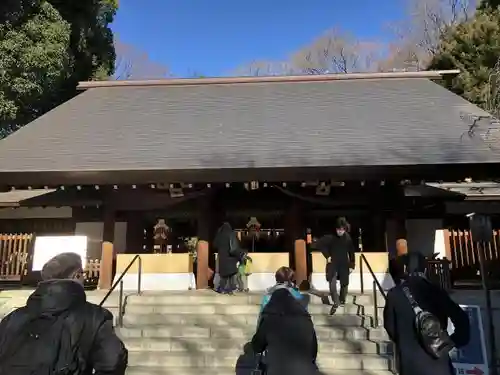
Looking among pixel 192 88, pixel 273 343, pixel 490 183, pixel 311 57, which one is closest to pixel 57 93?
pixel 192 88

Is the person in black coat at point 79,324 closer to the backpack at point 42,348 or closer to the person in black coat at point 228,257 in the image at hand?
the backpack at point 42,348

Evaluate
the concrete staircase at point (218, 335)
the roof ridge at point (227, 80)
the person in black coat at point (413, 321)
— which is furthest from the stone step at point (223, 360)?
the roof ridge at point (227, 80)

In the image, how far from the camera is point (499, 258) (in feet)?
31.4

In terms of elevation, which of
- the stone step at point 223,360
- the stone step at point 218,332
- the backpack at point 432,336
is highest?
the backpack at point 432,336

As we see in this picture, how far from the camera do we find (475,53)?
1834 centimetres

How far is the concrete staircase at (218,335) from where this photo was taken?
5.93 meters

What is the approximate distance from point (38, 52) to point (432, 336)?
13.5 metres

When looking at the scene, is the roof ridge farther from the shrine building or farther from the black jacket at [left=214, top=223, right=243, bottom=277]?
the black jacket at [left=214, top=223, right=243, bottom=277]

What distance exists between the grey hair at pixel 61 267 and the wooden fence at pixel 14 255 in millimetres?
8796

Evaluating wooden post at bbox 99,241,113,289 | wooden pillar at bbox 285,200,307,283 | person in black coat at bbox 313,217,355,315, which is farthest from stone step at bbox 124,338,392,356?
wooden post at bbox 99,241,113,289

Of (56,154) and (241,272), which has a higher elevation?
(56,154)

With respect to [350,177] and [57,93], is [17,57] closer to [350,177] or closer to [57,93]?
[57,93]

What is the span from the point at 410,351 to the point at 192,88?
1202 cm

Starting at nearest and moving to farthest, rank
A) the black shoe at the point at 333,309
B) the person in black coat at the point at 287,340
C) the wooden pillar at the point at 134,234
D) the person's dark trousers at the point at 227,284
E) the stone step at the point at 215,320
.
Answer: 1. the person in black coat at the point at 287,340
2. the stone step at the point at 215,320
3. the black shoe at the point at 333,309
4. the person's dark trousers at the point at 227,284
5. the wooden pillar at the point at 134,234
